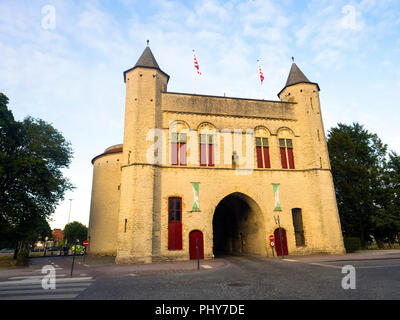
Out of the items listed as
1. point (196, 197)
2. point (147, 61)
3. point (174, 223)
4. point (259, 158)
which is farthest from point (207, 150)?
point (147, 61)

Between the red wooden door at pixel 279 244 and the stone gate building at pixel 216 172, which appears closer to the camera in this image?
the stone gate building at pixel 216 172

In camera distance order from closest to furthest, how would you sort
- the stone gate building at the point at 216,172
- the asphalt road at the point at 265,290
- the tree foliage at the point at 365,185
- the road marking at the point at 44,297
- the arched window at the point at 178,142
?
the asphalt road at the point at 265,290, the road marking at the point at 44,297, the stone gate building at the point at 216,172, the arched window at the point at 178,142, the tree foliage at the point at 365,185

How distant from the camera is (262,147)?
22.4m

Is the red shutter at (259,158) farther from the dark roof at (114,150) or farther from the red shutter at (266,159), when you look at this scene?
the dark roof at (114,150)

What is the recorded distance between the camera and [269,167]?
22.0 meters

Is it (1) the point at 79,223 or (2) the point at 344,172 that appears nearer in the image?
(2) the point at 344,172

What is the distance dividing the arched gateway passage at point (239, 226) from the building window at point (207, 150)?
3655mm

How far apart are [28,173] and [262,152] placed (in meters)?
21.4

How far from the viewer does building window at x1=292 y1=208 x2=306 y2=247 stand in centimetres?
2088

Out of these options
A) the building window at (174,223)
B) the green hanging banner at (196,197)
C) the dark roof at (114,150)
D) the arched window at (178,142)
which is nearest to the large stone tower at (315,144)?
the green hanging banner at (196,197)

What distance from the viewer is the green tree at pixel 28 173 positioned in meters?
20.2
